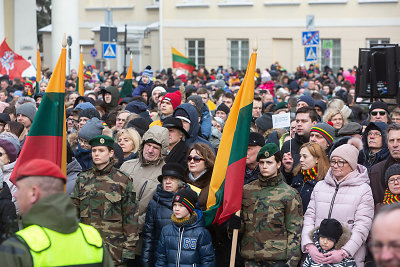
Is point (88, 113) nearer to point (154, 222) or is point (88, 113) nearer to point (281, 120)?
point (281, 120)

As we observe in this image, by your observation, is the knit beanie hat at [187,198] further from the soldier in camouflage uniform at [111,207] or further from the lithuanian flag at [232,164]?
the soldier in camouflage uniform at [111,207]

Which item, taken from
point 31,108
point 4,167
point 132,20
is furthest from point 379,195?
point 132,20

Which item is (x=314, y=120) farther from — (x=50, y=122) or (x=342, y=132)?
(x=50, y=122)

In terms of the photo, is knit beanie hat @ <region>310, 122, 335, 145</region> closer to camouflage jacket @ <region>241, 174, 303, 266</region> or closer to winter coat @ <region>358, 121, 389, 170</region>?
winter coat @ <region>358, 121, 389, 170</region>

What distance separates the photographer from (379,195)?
7.48m

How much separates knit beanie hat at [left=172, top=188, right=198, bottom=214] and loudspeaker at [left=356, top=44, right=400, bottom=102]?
671 centimetres

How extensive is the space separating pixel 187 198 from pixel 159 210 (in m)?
0.48

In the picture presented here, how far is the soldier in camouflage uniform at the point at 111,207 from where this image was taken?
23.8 ft

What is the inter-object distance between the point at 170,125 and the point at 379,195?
255 centimetres

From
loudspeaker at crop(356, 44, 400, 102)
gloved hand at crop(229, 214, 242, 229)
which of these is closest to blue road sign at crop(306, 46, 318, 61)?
loudspeaker at crop(356, 44, 400, 102)

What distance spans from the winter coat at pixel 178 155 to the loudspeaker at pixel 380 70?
17.9 feet

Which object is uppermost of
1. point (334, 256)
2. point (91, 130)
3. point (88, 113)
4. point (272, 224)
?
point (88, 113)

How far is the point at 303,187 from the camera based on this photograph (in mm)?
7820

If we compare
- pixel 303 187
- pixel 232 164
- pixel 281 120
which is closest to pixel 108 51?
pixel 281 120
